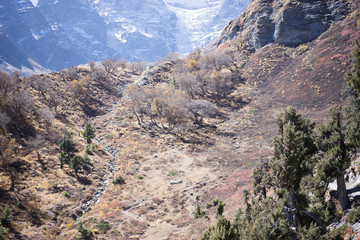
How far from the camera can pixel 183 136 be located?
167 ft

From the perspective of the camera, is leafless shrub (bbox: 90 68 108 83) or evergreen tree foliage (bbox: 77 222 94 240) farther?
leafless shrub (bbox: 90 68 108 83)

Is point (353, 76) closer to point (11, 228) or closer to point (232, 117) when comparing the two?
point (11, 228)

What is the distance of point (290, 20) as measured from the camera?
238ft

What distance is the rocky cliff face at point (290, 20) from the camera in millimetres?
66062

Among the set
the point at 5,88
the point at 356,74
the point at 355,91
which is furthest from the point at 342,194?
the point at 5,88

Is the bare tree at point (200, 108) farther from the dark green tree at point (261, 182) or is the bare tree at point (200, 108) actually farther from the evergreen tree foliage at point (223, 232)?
the evergreen tree foliage at point (223, 232)

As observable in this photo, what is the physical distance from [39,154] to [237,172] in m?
34.0

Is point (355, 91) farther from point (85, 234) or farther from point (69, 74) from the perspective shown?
point (69, 74)

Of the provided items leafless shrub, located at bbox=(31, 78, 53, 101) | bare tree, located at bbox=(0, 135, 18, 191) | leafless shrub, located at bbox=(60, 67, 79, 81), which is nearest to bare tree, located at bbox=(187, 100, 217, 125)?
bare tree, located at bbox=(0, 135, 18, 191)

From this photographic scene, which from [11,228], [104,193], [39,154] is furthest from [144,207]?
[39,154]

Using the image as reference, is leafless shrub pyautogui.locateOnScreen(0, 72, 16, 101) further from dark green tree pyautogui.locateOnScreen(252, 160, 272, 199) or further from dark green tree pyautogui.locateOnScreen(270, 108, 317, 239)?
Answer: dark green tree pyautogui.locateOnScreen(270, 108, 317, 239)

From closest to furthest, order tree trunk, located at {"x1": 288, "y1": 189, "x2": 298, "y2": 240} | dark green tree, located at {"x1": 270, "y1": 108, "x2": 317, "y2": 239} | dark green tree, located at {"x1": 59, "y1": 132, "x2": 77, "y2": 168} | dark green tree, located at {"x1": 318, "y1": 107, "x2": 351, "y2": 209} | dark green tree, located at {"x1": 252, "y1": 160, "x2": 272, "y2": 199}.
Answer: dark green tree, located at {"x1": 270, "y1": 108, "x2": 317, "y2": 239} < tree trunk, located at {"x1": 288, "y1": 189, "x2": 298, "y2": 240} < dark green tree, located at {"x1": 318, "y1": 107, "x2": 351, "y2": 209} < dark green tree, located at {"x1": 252, "y1": 160, "x2": 272, "y2": 199} < dark green tree, located at {"x1": 59, "y1": 132, "x2": 77, "y2": 168}

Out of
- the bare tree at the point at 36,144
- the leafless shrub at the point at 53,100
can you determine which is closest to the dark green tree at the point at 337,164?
the bare tree at the point at 36,144

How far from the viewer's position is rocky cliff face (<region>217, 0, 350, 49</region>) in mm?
66062
